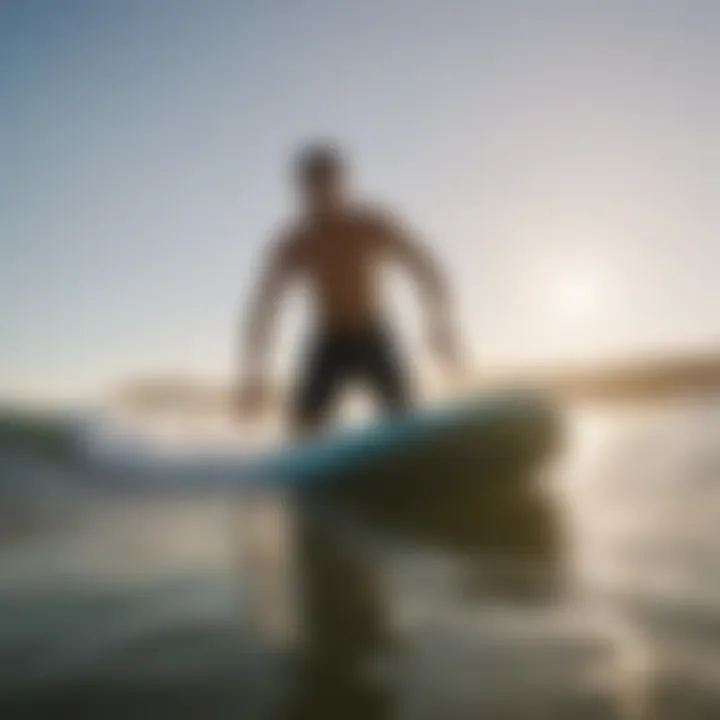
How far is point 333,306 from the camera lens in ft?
4.48

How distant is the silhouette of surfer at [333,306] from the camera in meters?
1.32

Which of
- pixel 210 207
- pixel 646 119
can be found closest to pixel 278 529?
pixel 210 207

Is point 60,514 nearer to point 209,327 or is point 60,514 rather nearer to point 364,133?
point 209,327

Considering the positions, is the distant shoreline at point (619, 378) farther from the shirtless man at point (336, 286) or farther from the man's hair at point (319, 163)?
the man's hair at point (319, 163)

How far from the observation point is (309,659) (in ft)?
3.30

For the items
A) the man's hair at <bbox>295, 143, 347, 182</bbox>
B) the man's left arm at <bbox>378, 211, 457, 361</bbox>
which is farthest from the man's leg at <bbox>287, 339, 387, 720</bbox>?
the man's hair at <bbox>295, 143, 347, 182</bbox>

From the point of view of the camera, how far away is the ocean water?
930mm

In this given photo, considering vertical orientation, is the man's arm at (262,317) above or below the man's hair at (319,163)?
below

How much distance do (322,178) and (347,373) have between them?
1.10 feet

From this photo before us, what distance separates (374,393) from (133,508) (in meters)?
0.46

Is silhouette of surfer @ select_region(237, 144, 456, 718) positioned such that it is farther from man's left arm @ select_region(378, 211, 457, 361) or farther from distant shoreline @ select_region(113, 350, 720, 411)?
distant shoreline @ select_region(113, 350, 720, 411)

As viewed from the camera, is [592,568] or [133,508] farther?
[133,508]

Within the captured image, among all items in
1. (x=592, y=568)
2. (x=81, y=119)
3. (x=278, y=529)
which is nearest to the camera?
(x=592, y=568)

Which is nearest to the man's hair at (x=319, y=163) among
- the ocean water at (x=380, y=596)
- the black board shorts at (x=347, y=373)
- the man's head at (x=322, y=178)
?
the man's head at (x=322, y=178)
